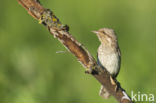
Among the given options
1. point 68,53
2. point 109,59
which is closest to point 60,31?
point 109,59

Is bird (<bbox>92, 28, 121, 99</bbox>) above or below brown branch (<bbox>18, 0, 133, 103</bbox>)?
above

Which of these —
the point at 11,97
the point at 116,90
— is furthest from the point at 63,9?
the point at 116,90

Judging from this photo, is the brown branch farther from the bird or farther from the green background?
Result: the bird

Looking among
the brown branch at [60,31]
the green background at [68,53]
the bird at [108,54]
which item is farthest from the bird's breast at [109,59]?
the brown branch at [60,31]

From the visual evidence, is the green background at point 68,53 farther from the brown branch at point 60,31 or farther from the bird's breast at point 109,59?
the bird's breast at point 109,59

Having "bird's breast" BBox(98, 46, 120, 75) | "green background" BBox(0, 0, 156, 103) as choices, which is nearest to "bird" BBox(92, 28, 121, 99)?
"bird's breast" BBox(98, 46, 120, 75)

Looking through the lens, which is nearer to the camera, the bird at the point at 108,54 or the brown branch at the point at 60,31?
the brown branch at the point at 60,31
